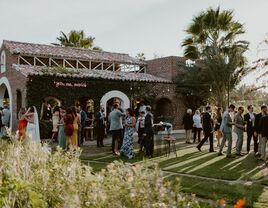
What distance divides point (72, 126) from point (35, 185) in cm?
794

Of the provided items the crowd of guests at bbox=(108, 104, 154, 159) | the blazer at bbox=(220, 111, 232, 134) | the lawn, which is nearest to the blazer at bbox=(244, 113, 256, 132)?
the lawn

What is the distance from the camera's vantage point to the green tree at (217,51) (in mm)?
23766

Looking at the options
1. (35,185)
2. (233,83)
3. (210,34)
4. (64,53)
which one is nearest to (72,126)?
(35,185)

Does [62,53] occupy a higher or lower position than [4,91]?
higher

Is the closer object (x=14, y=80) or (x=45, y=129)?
(x=45, y=129)

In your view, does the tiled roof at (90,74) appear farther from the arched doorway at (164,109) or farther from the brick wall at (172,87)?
the arched doorway at (164,109)

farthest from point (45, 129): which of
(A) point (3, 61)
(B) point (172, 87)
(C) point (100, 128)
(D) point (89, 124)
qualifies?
(B) point (172, 87)

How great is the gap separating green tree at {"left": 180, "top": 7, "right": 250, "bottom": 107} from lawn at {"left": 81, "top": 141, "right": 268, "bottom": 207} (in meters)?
11.1

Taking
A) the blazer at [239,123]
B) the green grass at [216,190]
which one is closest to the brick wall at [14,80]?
the blazer at [239,123]

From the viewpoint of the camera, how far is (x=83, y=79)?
70.5 ft

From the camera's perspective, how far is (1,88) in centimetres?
2562

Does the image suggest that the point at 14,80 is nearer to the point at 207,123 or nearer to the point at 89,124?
the point at 89,124

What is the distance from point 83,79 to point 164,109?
6.63 metres

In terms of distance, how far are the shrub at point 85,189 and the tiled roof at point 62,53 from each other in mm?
18919
